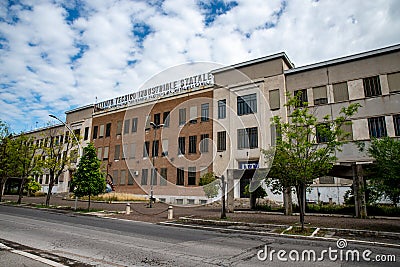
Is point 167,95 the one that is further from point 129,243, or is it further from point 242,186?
point 129,243

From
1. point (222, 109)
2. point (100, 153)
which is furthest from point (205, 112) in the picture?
point (100, 153)

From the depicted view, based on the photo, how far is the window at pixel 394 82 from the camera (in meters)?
23.8

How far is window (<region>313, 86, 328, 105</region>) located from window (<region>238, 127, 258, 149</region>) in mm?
6330

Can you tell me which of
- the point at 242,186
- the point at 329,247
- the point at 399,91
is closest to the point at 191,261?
the point at 329,247

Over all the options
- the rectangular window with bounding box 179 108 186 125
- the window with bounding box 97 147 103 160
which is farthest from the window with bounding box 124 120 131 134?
the rectangular window with bounding box 179 108 186 125

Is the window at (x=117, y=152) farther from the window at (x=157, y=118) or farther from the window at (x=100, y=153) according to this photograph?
the window at (x=157, y=118)

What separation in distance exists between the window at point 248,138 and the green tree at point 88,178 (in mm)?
14377

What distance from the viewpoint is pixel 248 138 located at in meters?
30.1

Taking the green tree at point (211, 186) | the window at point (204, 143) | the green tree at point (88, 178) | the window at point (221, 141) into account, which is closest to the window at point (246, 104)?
the window at point (221, 141)

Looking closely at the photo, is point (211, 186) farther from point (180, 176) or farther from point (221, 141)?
point (180, 176)

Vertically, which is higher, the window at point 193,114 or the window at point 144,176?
the window at point 193,114

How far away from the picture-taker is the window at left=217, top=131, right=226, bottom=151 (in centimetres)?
3173

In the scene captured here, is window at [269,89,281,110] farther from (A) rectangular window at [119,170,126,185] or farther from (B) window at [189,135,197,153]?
(A) rectangular window at [119,170,126,185]

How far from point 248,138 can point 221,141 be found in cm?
Answer: 331
